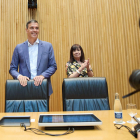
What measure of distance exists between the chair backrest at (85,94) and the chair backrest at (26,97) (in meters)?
Answer: 0.20

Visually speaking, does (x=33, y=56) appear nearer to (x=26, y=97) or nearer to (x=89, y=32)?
(x=26, y=97)

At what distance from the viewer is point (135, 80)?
0.42 m

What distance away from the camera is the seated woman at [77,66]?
219cm

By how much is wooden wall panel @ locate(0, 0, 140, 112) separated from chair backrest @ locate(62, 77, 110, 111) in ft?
5.48

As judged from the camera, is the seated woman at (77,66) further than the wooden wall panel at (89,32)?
No

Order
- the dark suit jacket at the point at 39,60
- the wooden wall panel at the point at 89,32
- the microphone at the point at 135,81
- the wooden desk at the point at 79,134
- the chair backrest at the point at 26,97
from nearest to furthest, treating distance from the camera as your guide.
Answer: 1. the microphone at the point at 135,81
2. the wooden desk at the point at 79,134
3. the chair backrest at the point at 26,97
4. the dark suit jacket at the point at 39,60
5. the wooden wall panel at the point at 89,32

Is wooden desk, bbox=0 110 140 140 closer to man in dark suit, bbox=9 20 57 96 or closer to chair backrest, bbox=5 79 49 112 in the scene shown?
chair backrest, bbox=5 79 49 112

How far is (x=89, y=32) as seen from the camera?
3.40 m

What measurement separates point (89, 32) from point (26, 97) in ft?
7.56

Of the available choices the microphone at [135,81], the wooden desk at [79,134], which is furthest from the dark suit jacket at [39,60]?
the microphone at [135,81]

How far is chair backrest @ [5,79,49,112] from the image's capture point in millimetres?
1462

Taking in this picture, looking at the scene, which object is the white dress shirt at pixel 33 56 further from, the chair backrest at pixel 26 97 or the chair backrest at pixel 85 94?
the chair backrest at pixel 85 94

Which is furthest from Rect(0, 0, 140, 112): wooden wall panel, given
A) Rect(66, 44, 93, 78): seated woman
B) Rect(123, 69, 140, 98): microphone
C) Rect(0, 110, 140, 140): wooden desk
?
Rect(123, 69, 140, 98): microphone

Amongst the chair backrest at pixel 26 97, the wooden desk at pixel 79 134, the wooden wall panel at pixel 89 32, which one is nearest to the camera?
the wooden desk at pixel 79 134
